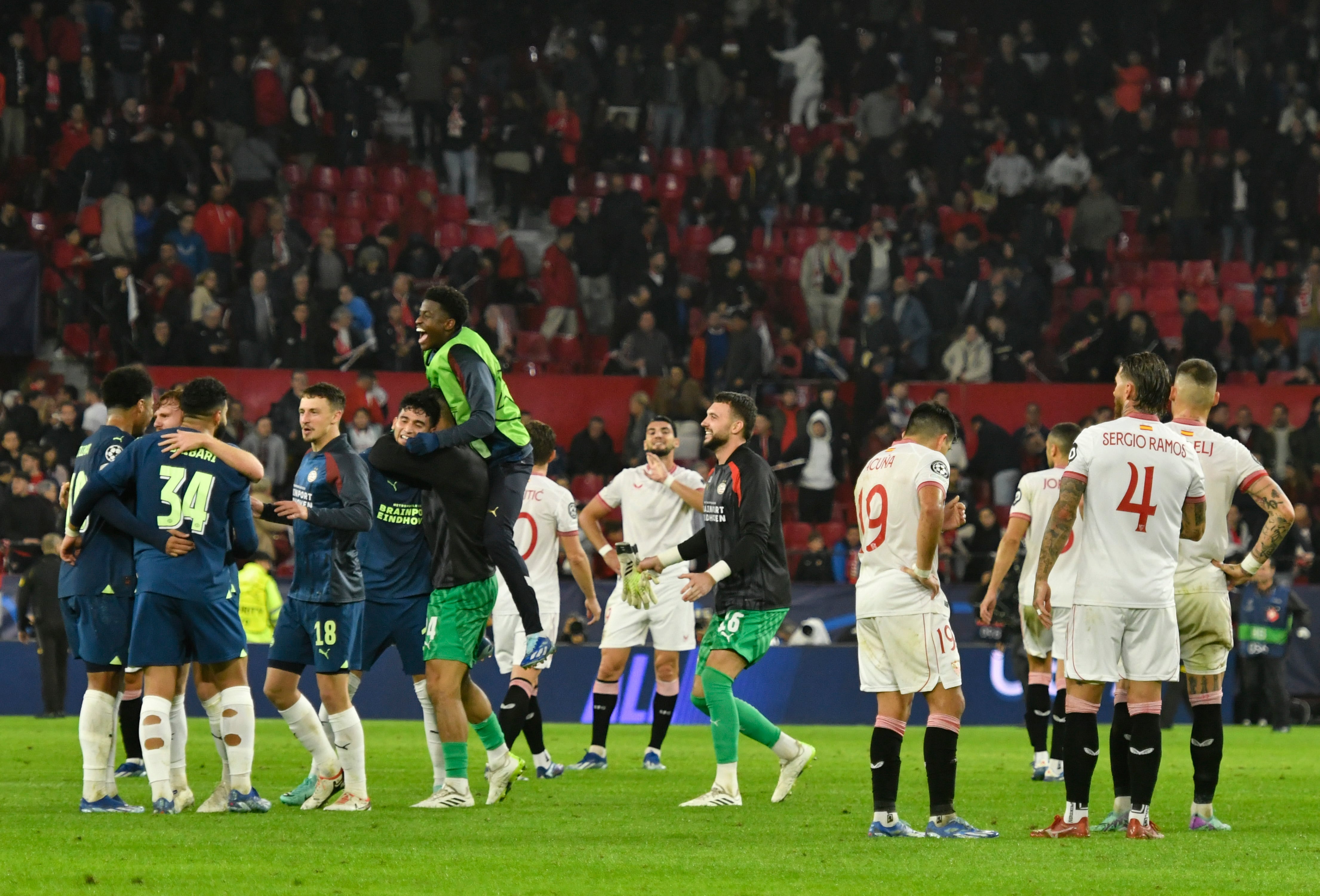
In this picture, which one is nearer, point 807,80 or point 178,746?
point 178,746

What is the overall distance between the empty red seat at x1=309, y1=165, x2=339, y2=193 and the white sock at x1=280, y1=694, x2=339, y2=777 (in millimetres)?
20074

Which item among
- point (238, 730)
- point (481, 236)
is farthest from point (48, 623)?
point (481, 236)

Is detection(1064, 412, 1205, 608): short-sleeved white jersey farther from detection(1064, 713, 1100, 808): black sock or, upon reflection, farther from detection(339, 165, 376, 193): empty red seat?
detection(339, 165, 376, 193): empty red seat

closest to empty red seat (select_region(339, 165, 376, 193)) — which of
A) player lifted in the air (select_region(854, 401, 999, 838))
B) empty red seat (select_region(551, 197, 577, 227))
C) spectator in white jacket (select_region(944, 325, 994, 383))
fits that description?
empty red seat (select_region(551, 197, 577, 227))

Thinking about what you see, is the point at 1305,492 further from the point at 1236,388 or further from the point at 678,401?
the point at 678,401

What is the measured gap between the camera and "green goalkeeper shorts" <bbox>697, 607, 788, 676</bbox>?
10453mm

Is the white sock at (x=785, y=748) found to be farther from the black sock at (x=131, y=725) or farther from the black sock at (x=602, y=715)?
the black sock at (x=131, y=725)

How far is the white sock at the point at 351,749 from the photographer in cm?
998

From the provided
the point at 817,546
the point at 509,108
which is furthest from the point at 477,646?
the point at 509,108

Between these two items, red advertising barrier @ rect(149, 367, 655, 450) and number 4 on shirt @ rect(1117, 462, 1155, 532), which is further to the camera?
red advertising barrier @ rect(149, 367, 655, 450)

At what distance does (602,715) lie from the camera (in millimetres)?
14094

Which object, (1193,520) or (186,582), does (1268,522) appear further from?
(186,582)

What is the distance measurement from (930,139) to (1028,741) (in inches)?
594

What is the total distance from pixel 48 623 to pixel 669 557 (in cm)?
1150
